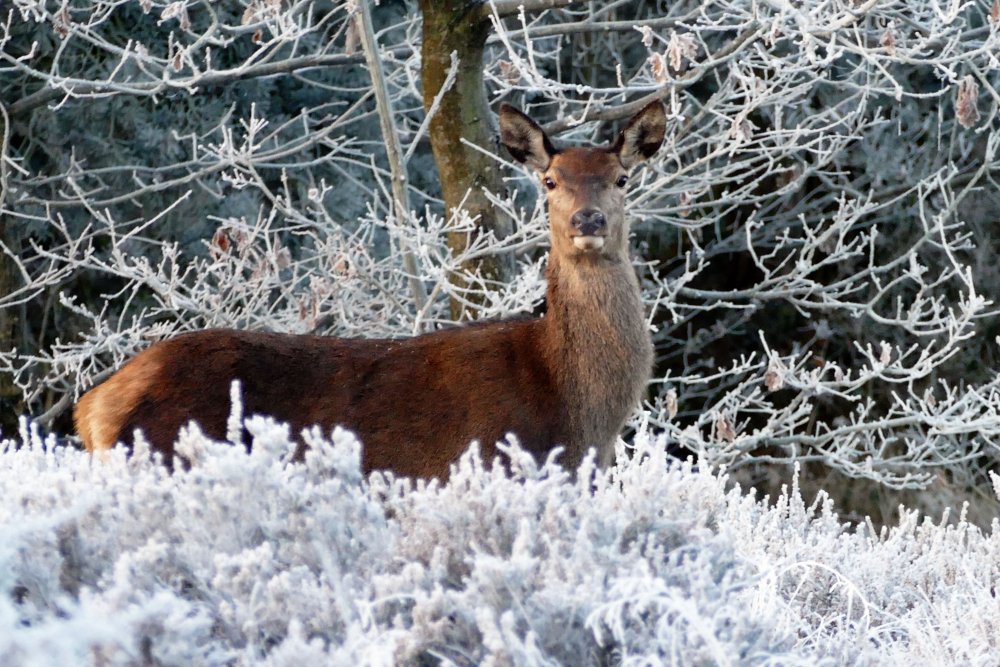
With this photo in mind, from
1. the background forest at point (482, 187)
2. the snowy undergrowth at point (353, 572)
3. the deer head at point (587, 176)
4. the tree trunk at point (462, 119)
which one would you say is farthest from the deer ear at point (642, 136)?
the snowy undergrowth at point (353, 572)

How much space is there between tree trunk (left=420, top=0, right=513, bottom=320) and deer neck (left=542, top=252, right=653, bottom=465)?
185 cm

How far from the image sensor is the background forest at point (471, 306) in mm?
3186

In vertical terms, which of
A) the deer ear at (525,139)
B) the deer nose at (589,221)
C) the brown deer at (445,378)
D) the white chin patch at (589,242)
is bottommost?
the brown deer at (445,378)

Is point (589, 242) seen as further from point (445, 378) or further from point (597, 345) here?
point (445, 378)

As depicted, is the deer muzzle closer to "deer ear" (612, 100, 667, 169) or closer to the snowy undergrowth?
"deer ear" (612, 100, 667, 169)

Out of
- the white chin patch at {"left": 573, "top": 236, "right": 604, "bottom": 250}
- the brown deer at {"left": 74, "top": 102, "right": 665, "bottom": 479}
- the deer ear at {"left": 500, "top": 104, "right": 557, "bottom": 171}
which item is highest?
the deer ear at {"left": 500, "top": 104, "right": 557, "bottom": 171}

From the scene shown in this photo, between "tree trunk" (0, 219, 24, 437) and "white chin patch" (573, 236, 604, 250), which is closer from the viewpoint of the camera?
"white chin patch" (573, 236, 604, 250)

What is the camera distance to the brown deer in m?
5.46

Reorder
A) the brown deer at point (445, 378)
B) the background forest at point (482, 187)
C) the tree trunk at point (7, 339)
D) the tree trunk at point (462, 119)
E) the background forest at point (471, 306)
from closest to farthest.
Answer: the background forest at point (471, 306)
the brown deer at point (445, 378)
the background forest at point (482, 187)
the tree trunk at point (462, 119)
the tree trunk at point (7, 339)

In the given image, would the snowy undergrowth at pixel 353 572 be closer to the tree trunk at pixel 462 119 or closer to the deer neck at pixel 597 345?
the deer neck at pixel 597 345

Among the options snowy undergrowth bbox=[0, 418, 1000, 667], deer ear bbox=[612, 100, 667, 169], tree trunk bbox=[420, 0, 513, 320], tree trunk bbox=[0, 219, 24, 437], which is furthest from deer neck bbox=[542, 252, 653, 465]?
tree trunk bbox=[0, 219, 24, 437]

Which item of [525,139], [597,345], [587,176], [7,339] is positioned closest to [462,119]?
[525,139]

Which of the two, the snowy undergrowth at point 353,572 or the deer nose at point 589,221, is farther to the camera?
the deer nose at point 589,221

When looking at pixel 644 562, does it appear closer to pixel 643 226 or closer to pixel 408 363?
pixel 408 363
